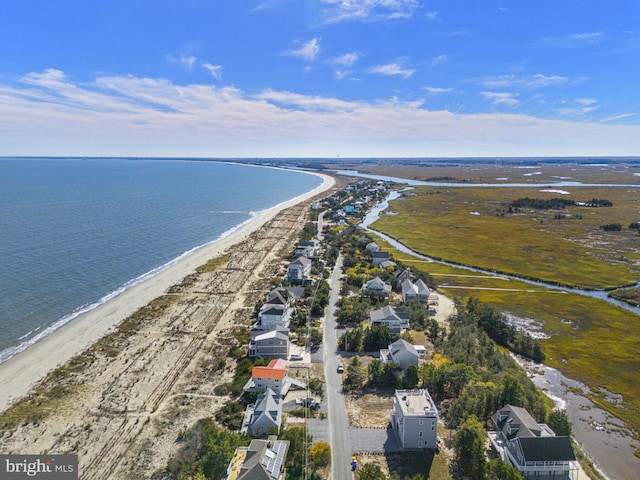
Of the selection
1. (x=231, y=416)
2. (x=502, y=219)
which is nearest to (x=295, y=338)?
(x=231, y=416)

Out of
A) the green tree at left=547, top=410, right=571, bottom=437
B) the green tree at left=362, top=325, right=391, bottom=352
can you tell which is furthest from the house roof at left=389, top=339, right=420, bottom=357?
the green tree at left=547, top=410, right=571, bottom=437

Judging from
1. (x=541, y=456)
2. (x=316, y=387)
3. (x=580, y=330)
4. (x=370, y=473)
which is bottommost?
(x=580, y=330)

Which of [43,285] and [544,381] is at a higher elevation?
[43,285]

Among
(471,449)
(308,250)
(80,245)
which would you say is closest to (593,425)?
(471,449)

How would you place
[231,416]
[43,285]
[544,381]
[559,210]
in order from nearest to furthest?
[231,416]
[544,381]
[43,285]
[559,210]

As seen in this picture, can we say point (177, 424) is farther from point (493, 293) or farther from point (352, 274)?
point (493, 293)

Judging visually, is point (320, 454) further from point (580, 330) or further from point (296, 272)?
point (580, 330)

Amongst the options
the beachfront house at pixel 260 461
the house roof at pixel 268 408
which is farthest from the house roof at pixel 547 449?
the house roof at pixel 268 408

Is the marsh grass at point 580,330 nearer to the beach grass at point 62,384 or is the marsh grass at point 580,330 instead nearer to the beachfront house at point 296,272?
the beachfront house at point 296,272
